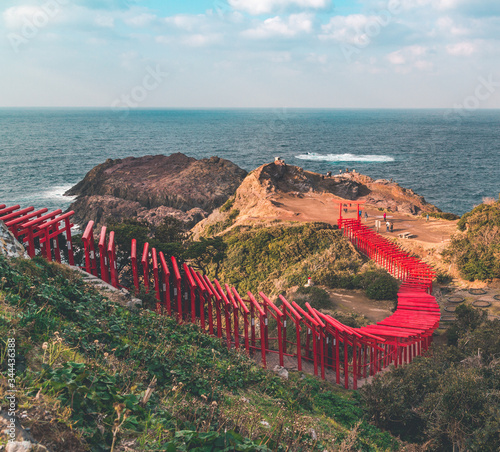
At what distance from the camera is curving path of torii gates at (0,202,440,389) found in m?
16.1

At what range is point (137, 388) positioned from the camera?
662 centimetres

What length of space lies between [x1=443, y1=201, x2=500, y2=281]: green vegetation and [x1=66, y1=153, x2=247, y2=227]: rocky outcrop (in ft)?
111

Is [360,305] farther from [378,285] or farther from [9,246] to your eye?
[9,246]

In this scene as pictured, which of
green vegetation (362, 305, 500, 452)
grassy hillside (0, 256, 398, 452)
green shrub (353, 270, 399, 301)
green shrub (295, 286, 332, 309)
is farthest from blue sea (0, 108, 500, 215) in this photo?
grassy hillside (0, 256, 398, 452)

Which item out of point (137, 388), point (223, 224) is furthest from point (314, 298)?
point (223, 224)

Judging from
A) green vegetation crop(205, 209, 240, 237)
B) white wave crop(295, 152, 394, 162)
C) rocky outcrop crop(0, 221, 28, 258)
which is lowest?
green vegetation crop(205, 209, 240, 237)

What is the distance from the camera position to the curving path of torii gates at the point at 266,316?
16.1 meters

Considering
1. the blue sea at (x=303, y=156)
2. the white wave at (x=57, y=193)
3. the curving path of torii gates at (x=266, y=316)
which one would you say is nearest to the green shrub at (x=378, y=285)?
the curving path of torii gates at (x=266, y=316)

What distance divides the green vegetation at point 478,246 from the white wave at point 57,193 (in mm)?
63859

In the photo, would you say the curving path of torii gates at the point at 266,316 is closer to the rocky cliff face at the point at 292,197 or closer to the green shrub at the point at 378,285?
the green shrub at the point at 378,285

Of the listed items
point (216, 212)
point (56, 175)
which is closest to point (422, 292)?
point (216, 212)

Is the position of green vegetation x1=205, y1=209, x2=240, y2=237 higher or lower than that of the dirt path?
higher

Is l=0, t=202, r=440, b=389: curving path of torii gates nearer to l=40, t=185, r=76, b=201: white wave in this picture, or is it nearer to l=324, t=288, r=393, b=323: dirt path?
l=324, t=288, r=393, b=323: dirt path

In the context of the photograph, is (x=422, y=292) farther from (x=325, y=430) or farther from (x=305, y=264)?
(x=325, y=430)
